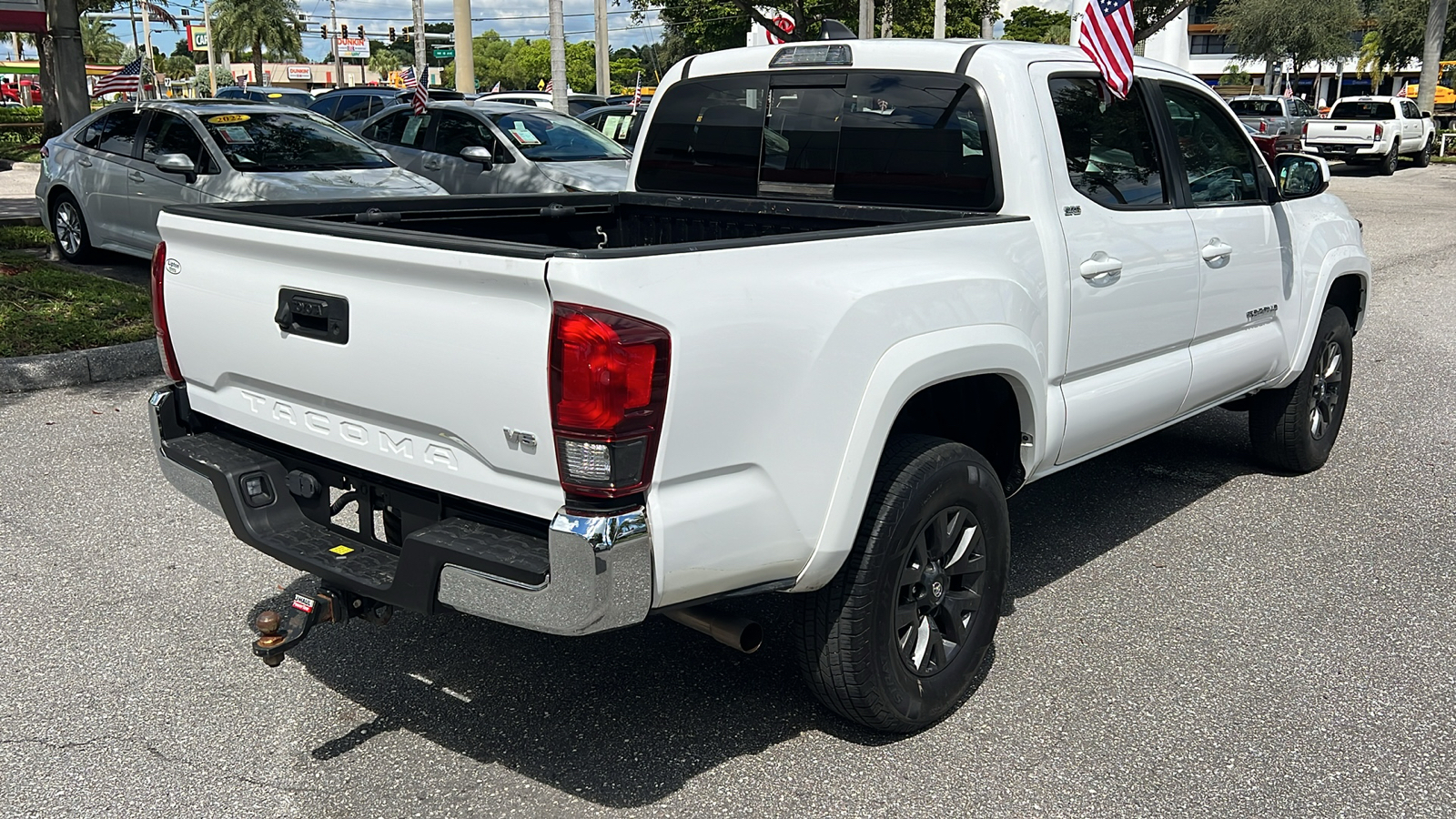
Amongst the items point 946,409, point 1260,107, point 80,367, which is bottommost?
point 80,367

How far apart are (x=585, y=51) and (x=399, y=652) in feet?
383

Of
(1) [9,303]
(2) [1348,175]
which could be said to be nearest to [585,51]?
(2) [1348,175]

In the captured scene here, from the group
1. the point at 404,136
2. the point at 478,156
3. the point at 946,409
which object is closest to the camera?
the point at 946,409

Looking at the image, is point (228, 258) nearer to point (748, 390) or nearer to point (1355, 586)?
point (748, 390)

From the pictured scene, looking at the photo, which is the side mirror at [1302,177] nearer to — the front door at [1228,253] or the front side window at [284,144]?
the front door at [1228,253]

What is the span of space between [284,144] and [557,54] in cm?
1136

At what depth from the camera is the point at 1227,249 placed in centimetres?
485

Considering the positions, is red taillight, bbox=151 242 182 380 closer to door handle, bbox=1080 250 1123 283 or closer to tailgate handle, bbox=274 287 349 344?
tailgate handle, bbox=274 287 349 344

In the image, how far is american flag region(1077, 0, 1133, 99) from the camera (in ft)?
14.6

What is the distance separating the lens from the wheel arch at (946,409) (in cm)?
313

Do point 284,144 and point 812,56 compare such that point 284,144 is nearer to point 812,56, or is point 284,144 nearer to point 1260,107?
point 812,56

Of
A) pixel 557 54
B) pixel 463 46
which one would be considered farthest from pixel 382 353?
pixel 463 46

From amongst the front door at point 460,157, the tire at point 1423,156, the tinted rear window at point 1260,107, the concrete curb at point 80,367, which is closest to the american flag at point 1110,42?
the concrete curb at point 80,367

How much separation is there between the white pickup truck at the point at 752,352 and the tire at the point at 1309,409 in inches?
34.6
